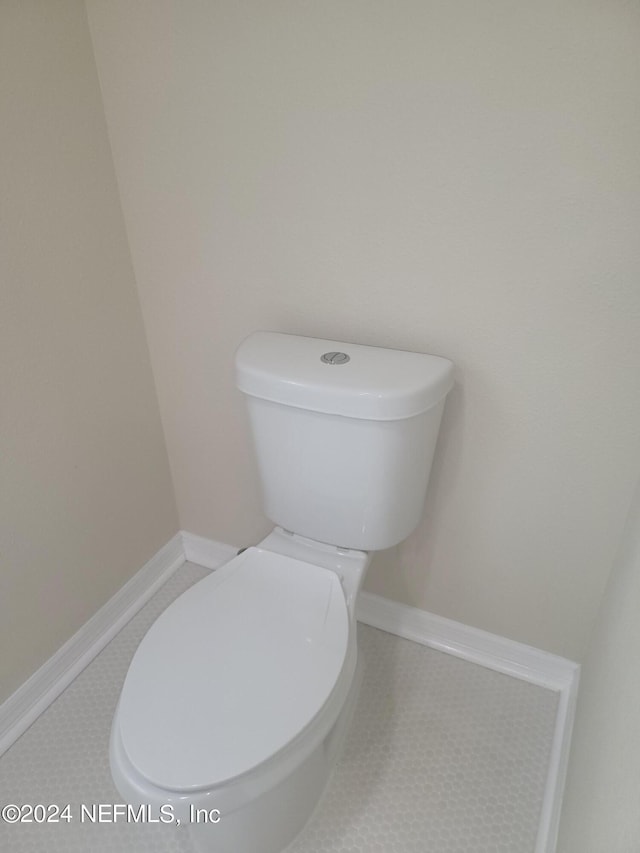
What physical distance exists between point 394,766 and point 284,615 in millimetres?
476

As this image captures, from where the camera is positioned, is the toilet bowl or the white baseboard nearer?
the toilet bowl

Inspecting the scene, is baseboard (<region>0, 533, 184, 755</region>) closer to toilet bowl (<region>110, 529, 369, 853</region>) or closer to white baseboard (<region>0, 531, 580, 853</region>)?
white baseboard (<region>0, 531, 580, 853</region>)

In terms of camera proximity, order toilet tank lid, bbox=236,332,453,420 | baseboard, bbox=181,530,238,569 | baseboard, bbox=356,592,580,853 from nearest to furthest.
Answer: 1. toilet tank lid, bbox=236,332,453,420
2. baseboard, bbox=356,592,580,853
3. baseboard, bbox=181,530,238,569

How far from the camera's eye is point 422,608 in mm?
1427

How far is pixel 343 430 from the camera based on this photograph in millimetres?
1020

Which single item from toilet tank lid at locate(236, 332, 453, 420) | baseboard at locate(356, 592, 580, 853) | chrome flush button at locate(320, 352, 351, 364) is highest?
chrome flush button at locate(320, 352, 351, 364)

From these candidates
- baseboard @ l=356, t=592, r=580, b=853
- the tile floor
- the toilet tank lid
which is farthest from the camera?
baseboard @ l=356, t=592, r=580, b=853

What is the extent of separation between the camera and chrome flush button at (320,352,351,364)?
104cm

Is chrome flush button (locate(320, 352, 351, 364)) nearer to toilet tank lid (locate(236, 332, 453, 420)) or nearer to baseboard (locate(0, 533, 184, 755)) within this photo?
toilet tank lid (locate(236, 332, 453, 420))

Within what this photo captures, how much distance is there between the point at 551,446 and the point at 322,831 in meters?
0.86

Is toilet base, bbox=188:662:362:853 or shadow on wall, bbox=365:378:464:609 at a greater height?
shadow on wall, bbox=365:378:464:609

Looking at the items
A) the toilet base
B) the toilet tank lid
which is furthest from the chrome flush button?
the toilet base

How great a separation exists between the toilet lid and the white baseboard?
0.47 m

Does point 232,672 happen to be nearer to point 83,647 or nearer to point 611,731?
point 611,731
